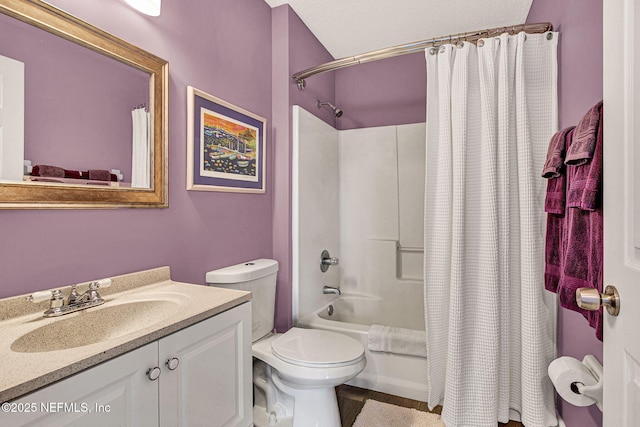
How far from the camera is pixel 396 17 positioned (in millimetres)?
2201

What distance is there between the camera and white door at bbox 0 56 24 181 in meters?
0.92

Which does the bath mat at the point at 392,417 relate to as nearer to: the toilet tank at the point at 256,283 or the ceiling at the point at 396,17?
the toilet tank at the point at 256,283

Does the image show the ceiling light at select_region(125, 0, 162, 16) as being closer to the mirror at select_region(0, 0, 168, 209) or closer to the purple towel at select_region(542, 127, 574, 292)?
the mirror at select_region(0, 0, 168, 209)

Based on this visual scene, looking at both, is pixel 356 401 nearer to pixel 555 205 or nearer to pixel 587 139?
pixel 555 205

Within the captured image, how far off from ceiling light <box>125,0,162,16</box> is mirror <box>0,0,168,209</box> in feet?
0.45

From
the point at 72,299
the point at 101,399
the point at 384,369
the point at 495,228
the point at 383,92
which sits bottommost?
the point at 384,369

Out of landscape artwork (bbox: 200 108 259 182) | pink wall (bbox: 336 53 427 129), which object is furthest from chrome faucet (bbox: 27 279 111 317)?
pink wall (bbox: 336 53 427 129)

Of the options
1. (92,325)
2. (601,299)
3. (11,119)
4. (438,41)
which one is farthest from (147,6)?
(601,299)

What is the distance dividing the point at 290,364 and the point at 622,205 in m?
1.33

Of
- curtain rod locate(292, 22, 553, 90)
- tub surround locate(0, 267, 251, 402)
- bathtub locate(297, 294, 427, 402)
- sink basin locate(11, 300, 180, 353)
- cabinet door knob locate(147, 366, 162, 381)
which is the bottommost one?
bathtub locate(297, 294, 427, 402)

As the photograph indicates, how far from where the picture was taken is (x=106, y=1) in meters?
1.18

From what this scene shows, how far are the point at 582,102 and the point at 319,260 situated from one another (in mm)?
1777

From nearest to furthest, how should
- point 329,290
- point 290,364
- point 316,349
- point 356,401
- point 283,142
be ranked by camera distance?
point 290,364 < point 316,349 < point 356,401 < point 283,142 < point 329,290

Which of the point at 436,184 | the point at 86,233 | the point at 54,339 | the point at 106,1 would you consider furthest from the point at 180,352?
the point at 436,184
